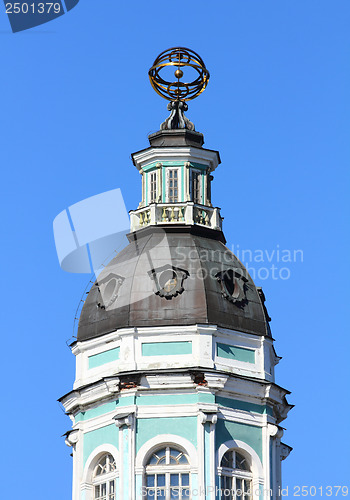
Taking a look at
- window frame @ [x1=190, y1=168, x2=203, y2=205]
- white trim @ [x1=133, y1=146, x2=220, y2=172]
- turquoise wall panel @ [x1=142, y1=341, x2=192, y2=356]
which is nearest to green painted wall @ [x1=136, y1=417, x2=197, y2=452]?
turquoise wall panel @ [x1=142, y1=341, x2=192, y2=356]

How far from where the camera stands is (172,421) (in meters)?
76.4

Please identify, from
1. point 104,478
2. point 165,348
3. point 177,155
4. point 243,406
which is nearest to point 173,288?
point 165,348

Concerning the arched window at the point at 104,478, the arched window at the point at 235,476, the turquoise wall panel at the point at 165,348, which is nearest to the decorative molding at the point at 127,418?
the arched window at the point at 104,478

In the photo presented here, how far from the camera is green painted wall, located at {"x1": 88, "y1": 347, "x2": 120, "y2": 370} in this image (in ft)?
256

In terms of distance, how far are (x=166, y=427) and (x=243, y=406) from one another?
140 inches

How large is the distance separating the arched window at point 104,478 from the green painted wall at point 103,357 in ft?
12.8

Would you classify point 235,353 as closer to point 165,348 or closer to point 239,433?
point 165,348

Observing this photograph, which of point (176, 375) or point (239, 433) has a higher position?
point (176, 375)

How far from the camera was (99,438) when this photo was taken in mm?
77812

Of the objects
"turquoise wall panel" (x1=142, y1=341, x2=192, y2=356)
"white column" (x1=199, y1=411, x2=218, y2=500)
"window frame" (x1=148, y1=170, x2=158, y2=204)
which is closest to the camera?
"white column" (x1=199, y1=411, x2=218, y2=500)

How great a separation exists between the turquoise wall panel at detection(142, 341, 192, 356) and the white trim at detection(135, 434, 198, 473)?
3472 mm

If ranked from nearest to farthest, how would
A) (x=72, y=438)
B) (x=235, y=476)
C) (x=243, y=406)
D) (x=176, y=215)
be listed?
(x=235, y=476) → (x=243, y=406) → (x=72, y=438) → (x=176, y=215)

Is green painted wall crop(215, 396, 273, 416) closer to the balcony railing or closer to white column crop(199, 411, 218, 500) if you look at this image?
white column crop(199, 411, 218, 500)

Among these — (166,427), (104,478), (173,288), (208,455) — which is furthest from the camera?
(173,288)
